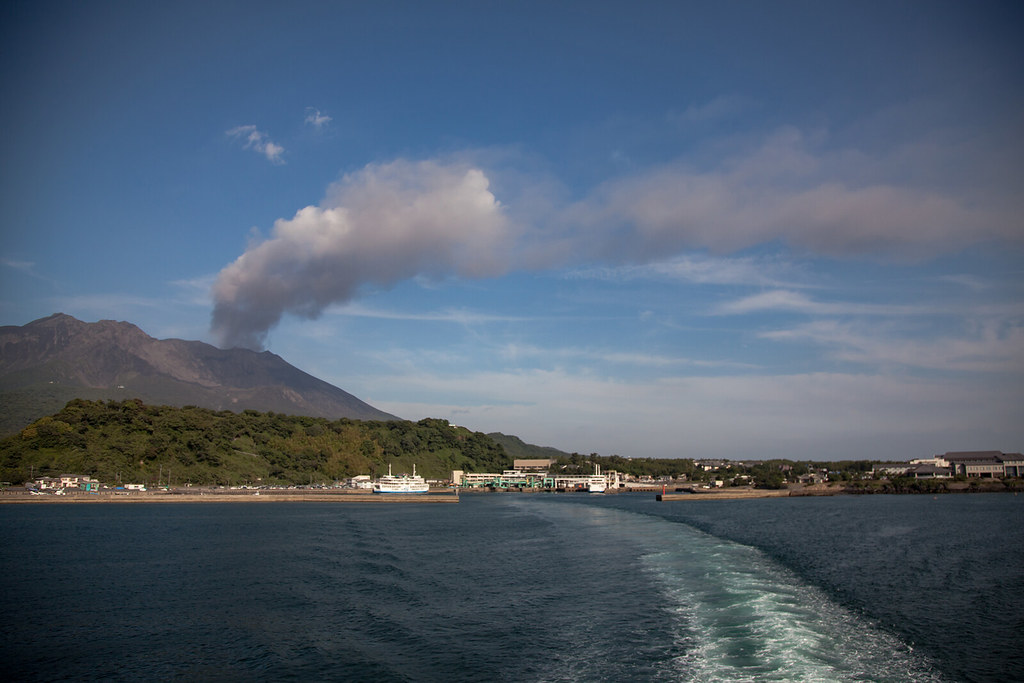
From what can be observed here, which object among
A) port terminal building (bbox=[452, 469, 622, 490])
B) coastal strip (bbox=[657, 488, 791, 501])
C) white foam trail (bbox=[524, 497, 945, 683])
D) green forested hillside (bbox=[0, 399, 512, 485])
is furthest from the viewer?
port terminal building (bbox=[452, 469, 622, 490])

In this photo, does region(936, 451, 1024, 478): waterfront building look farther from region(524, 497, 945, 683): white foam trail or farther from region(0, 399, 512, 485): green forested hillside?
region(524, 497, 945, 683): white foam trail

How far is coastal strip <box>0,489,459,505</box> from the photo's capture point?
7300cm

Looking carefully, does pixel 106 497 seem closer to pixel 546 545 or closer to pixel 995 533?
pixel 546 545

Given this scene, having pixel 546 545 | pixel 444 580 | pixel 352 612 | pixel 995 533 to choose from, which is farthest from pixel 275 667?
pixel 995 533

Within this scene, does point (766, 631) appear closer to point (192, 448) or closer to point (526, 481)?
point (192, 448)

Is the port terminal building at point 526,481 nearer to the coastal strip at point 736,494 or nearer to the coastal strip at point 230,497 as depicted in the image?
the coastal strip at point 736,494

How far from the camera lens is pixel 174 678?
14.0 m

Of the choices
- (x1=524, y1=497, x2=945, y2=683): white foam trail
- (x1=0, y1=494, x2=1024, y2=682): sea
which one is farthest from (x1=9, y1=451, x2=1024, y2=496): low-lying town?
(x1=524, y1=497, x2=945, y2=683): white foam trail

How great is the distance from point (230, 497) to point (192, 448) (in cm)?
2636

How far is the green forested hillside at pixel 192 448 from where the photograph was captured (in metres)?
90.9

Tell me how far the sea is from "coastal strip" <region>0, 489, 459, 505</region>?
40.2 metres

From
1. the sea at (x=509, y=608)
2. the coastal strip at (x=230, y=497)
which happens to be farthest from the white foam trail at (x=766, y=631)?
the coastal strip at (x=230, y=497)

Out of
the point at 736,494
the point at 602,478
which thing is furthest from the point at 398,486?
the point at 736,494

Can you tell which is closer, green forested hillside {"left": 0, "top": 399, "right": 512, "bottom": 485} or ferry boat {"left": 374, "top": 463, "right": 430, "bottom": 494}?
green forested hillside {"left": 0, "top": 399, "right": 512, "bottom": 485}
